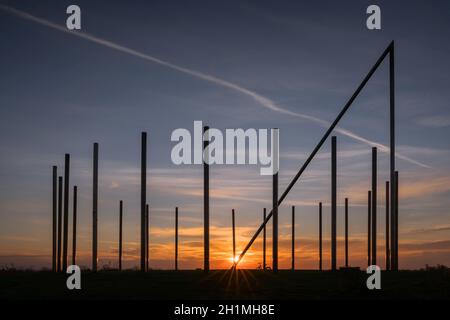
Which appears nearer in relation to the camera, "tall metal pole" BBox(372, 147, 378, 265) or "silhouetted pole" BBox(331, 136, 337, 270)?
"silhouetted pole" BBox(331, 136, 337, 270)

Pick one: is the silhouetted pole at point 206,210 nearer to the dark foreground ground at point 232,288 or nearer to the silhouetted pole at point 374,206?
the dark foreground ground at point 232,288

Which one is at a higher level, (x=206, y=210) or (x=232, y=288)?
(x=206, y=210)

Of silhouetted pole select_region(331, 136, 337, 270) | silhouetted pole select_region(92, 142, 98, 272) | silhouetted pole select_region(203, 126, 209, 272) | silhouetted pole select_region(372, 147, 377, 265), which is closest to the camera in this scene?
silhouetted pole select_region(203, 126, 209, 272)

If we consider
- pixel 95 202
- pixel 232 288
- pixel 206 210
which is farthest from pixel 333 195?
pixel 232 288

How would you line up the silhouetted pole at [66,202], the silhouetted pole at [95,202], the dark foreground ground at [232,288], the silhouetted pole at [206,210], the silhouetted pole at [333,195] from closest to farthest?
the dark foreground ground at [232,288] → the silhouetted pole at [206,210] → the silhouetted pole at [95,202] → the silhouetted pole at [333,195] → the silhouetted pole at [66,202]

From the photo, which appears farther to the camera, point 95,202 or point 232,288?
point 95,202

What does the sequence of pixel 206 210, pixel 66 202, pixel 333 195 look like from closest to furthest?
1. pixel 206 210
2. pixel 333 195
3. pixel 66 202

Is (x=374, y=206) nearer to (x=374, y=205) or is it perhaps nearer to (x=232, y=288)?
(x=374, y=205)

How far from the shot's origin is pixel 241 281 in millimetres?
23234

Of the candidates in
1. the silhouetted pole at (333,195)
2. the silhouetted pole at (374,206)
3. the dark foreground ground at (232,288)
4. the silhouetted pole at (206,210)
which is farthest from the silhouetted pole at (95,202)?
the silhouetted pole at (374,206)

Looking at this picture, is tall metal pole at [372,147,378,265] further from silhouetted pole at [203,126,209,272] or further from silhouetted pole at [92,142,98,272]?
silhouetted pole at [92,142,98,272]

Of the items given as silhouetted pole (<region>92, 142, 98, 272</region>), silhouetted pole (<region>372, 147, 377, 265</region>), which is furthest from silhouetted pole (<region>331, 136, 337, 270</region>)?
silhouetted pole (<region>92, 142, 98, 272</region>)

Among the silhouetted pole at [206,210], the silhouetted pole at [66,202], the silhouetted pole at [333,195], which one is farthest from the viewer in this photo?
the silhouetted pole at [66,202]
